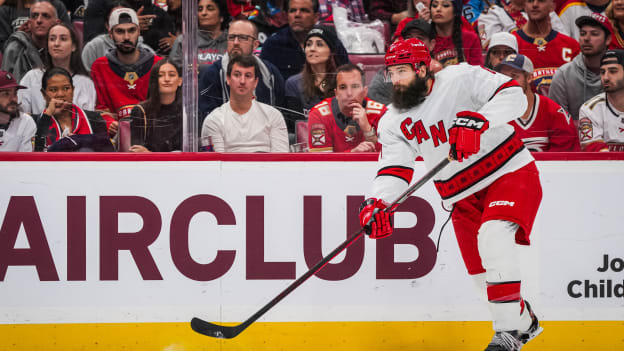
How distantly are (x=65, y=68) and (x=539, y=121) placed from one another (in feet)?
6.98

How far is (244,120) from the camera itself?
328 cm

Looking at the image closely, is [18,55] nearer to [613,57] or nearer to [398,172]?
[398,172]

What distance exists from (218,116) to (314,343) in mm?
1090

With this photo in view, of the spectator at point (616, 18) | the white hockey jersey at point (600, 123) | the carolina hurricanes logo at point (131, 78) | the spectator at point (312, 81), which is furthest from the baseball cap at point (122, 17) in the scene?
the spectator at point (616, 18)

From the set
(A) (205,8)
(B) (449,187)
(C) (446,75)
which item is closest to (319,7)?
(A) (205,8)

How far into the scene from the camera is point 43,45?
325cm

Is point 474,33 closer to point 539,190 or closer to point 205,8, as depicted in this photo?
point 539,190

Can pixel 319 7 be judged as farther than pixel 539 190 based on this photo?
Yes

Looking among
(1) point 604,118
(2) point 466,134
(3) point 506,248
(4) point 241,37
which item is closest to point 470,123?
(2) point 466,134

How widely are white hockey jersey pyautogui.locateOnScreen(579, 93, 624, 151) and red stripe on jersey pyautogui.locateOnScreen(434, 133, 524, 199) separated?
54 cm

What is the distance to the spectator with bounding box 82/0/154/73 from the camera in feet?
10.6

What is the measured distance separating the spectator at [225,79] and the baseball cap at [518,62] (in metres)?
1.01

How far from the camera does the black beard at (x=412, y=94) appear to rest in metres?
2.87

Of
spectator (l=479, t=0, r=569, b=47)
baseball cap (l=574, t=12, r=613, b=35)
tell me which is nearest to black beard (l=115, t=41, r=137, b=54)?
spectator (l=479, t=0, r=569, b=47)
